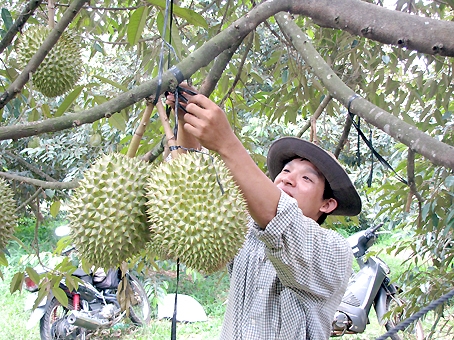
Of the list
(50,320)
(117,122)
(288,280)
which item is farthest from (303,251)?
(50,320)

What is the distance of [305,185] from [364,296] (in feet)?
10.4

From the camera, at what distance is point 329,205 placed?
194cm

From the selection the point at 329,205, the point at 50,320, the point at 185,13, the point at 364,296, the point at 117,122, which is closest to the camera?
the point at 185,13

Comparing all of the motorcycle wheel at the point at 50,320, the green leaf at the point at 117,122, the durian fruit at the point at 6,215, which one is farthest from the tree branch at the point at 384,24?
the motorcycle wheel at the point at 50,320

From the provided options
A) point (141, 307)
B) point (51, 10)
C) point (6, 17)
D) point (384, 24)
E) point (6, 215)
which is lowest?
point (141, 307)

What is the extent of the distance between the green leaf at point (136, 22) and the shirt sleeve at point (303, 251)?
2.56ft

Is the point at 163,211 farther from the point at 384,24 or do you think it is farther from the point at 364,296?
the point at 364,296

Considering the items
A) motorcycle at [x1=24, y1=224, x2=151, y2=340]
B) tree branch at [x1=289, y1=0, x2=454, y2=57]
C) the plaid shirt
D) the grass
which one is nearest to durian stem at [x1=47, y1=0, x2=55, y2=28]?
tree branch at [x1=289, y1=0, x2=454, y2=57]

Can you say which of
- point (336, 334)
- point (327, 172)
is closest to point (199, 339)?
point (336, 334)

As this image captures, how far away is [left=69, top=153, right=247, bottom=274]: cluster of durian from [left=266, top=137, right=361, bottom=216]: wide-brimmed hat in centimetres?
78

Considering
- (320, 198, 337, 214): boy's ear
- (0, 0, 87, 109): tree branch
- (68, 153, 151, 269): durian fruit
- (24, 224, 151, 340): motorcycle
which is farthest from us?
(24, 224, 151, 340): motorcycle

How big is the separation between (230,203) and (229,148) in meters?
0.15

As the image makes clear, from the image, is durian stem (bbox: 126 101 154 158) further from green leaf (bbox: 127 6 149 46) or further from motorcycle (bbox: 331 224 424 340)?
motorcycle (bbox: 331 224 424 340)

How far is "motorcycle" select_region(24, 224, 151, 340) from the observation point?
4059mm
